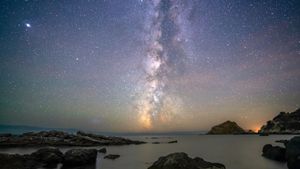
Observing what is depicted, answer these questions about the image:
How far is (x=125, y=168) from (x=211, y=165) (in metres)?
8.97

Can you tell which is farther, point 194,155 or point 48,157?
point 194,155

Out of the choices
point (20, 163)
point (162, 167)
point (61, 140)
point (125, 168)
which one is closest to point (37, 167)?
point (20, 163)

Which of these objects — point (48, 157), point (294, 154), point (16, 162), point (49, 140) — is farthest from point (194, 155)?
point (49, 140)

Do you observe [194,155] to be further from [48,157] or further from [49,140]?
[49,140]

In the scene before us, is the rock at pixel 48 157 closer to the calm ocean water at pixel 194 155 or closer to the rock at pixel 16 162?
the rock at pixel 16 162

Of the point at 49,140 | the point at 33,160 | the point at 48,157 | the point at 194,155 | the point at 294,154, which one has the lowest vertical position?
the point at 194,155

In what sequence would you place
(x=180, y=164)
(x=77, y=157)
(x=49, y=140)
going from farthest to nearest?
(x=49, y=140), (x=77, y=157), (x=180, y=164)

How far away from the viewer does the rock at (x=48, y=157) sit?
23289mm

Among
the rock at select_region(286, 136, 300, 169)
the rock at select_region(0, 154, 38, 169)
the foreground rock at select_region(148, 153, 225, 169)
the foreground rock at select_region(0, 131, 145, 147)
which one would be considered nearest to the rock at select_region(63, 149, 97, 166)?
the rock at select_region(0, 154, 38, 169)

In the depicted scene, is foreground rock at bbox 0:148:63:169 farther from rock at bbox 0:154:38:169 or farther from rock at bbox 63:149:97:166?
rock at bbox 63:149:97:166

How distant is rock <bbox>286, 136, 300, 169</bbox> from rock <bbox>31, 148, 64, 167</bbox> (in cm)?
2384

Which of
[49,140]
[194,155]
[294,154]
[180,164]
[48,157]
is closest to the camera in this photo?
[180,164]

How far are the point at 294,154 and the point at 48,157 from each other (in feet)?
82.6

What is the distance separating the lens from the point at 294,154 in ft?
67.7
